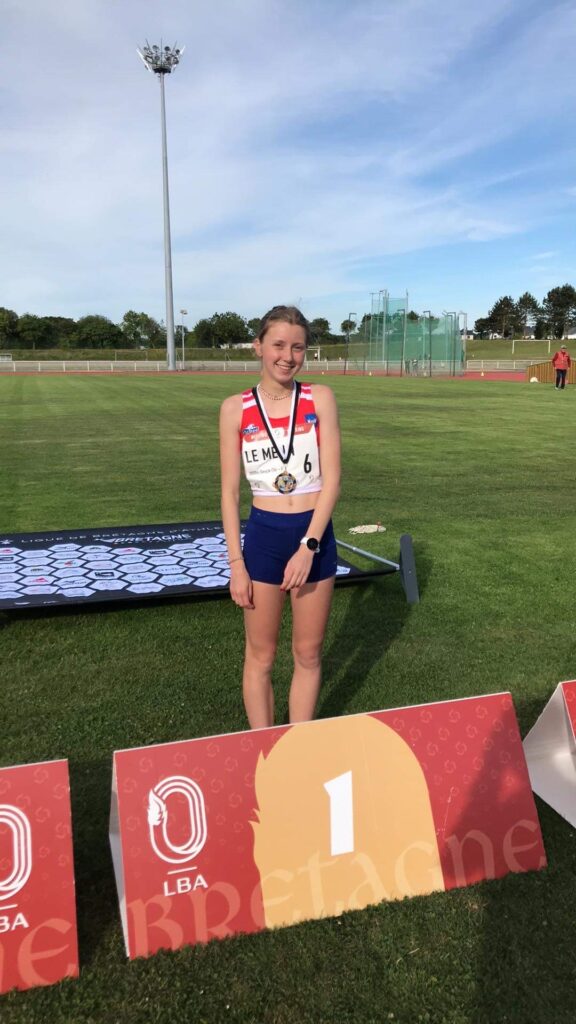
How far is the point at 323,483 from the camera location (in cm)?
283

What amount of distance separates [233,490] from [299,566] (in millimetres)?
398

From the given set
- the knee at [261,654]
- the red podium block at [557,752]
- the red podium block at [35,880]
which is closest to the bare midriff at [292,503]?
the knee at [261,654]

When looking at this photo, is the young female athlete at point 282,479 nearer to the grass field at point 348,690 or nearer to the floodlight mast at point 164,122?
the grass field at point 348,690

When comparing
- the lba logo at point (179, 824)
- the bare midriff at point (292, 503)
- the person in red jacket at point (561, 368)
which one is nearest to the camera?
the lba logo at point (179, 824)

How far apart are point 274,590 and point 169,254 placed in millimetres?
57199

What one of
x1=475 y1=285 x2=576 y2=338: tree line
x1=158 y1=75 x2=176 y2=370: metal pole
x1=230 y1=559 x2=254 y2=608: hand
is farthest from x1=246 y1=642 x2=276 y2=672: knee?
x1=475 y1=285 x2=576 y2=338: tree line

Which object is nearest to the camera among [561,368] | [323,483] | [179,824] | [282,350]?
[179,824]

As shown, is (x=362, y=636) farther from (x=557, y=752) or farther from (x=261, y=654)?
(x=261, y=654)

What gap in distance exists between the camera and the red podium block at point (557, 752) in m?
3.06

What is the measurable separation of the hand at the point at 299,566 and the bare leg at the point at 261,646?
154 millimetres

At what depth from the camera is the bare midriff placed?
283cm

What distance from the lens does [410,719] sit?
2.63 metres

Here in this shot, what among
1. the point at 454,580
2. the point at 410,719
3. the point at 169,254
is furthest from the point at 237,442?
the point at 169,254

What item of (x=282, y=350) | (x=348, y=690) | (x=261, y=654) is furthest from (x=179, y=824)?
(x=348, y=690)
